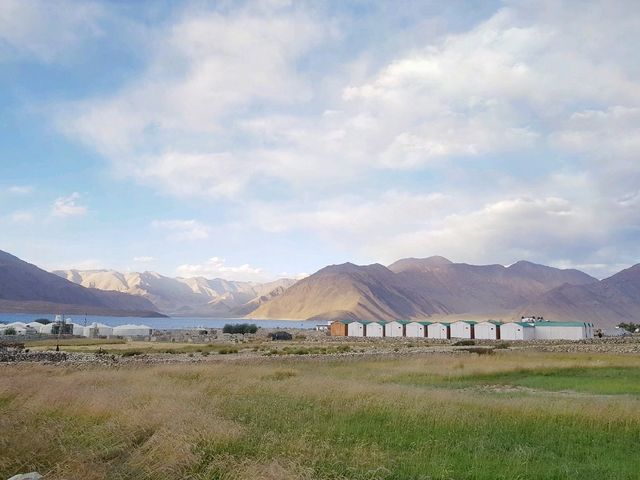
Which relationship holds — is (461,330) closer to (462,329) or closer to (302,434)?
(462,329)

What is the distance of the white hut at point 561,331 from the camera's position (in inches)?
4156

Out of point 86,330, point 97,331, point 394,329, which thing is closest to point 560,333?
point 394,329

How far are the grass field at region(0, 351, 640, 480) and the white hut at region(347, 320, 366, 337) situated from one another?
10794cm

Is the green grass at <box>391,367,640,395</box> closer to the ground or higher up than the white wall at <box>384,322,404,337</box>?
closer to the ground

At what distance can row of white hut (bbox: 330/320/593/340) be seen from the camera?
10581 centimetres

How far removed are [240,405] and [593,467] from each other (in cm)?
896

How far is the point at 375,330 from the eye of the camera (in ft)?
410

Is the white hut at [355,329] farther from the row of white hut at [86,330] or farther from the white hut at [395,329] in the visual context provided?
the row of white hut at [86,330]

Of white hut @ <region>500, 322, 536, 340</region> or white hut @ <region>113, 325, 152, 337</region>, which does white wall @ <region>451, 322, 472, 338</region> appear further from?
white hut @ <region>113, 325, 152, 337</region>

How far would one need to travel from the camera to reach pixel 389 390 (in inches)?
736

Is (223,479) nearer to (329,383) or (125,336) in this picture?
(329,383)

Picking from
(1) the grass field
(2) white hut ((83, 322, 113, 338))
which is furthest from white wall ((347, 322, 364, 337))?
(1) the grass field

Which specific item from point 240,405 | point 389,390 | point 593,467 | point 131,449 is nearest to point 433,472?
point 593,467

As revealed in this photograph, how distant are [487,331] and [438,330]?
11404mm
